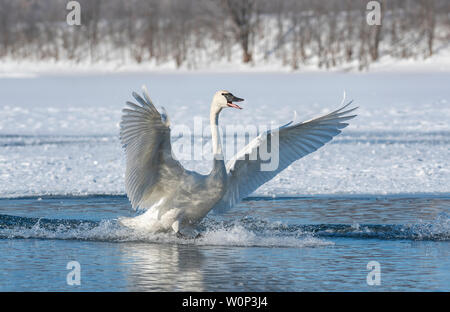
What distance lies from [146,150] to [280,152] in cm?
135

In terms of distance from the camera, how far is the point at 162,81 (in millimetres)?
30219

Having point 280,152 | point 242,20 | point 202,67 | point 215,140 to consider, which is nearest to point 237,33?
point 242,20

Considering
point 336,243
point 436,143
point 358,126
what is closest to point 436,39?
point 358,126

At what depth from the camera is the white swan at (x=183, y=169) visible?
6.78 m

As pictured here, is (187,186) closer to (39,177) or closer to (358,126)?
(39,177)

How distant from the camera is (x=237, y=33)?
3975 centimetres

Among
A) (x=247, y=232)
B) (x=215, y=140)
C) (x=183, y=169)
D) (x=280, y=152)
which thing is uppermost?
(x=215, y=140)

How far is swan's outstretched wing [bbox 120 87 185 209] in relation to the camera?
6.65 m

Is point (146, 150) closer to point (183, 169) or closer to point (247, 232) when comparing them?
point (183, 169)

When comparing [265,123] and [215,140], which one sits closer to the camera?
[215,140]

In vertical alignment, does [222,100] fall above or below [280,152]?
above

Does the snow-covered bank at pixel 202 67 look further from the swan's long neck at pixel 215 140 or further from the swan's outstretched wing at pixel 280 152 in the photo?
the swan's long neck at pixel 215 140

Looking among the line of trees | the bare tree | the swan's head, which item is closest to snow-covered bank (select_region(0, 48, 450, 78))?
the line of trees

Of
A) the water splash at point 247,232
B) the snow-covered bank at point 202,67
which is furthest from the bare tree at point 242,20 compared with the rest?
the water splash at point 247,232
